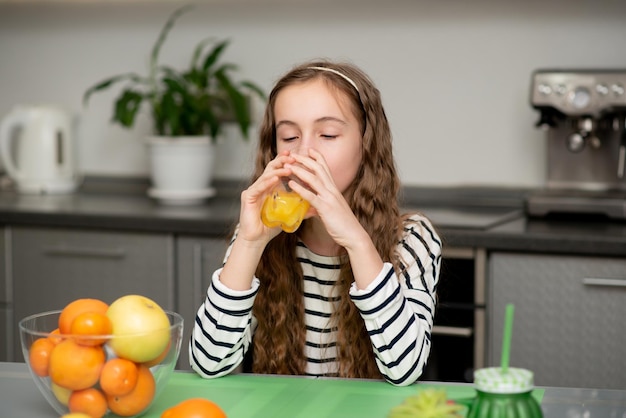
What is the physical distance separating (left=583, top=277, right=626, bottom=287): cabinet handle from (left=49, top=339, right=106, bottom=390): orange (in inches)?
55.8

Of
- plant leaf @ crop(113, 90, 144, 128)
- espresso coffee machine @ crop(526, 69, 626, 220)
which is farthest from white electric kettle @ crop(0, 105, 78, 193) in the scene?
espresso coffee machine @ crop(526, 69, 626, 220)


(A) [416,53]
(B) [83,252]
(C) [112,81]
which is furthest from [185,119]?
(A) [416,53]

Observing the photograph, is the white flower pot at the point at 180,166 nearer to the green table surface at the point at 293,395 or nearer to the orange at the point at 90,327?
the green table surface at the point at 293,395

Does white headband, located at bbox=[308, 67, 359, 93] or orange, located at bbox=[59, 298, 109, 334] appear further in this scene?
white headband, located at bbox=[308, 67, 359, 93]

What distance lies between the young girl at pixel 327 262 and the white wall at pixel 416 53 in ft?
3.71

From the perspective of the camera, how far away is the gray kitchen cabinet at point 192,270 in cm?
251

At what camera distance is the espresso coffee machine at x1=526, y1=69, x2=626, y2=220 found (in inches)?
96.0

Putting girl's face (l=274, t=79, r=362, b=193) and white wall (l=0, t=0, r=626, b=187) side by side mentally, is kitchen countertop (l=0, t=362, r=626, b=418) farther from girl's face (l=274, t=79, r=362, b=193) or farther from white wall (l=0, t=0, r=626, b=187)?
white wall (l=0, t=0, r=626, b=187)

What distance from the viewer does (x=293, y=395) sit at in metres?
1.24

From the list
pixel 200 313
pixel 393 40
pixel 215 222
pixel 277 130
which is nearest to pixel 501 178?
pixel 393 40

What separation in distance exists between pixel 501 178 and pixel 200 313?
152 centimetres

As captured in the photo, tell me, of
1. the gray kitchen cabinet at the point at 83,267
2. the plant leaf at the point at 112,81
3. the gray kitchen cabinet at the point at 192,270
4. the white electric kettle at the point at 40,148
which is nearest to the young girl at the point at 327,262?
the gray kitchen cabinet at the point at 192,270

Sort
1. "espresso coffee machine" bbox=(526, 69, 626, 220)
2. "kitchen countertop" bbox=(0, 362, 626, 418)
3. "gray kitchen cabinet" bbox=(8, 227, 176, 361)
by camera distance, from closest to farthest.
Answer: "kitchen countertop" bbox=(0, 362, 626, 418) < "espresso coffee machine" bbox=(526, 69, 626, 220) < "gray kitchen cabinet" bbox=(8, 227, 176, 361)

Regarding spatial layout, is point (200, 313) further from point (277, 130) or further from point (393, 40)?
point (393, 40)
